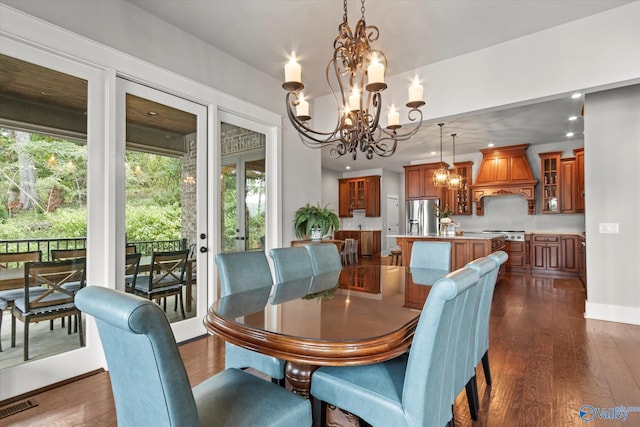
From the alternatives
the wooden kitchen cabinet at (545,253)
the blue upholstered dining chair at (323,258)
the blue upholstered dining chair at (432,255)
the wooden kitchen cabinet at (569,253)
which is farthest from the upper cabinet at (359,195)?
the blue upholstered dining chair at (323,258)

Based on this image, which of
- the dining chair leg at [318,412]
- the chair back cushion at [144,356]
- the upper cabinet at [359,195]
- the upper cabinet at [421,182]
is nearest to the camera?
the chair back cushion at [144,356]

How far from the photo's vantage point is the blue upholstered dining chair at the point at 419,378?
111 centimetres

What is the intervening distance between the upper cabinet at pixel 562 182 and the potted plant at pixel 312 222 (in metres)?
5.21

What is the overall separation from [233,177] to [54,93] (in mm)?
1662

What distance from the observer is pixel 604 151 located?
372 centimetres

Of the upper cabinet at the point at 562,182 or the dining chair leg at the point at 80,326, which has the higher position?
the upper cabinet at the point at 562,182

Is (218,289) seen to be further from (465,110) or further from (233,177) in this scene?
(465,110)

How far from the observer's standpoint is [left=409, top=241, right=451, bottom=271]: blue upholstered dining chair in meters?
2.90

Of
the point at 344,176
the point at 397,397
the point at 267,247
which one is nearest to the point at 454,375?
the point at 397,397

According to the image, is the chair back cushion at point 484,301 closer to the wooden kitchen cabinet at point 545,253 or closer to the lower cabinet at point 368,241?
the wooden kitchen cabinet at point 545,253

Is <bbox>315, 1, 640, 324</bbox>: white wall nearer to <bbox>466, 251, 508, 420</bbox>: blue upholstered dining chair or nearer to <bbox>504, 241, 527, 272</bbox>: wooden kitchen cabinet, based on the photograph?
<bbox>466, 251, 508, 420</bbox>: blue upholstered dining chair

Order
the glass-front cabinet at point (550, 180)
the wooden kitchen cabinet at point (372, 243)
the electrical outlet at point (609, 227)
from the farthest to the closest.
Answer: the wooden kitchen cabinet at point (372, 243) → the glass-front cabinet at point (550, 180) → the electrical outlet at point (609, 227)

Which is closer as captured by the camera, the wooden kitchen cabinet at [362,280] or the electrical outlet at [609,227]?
the wooden kitchen cabinet at [362,280]

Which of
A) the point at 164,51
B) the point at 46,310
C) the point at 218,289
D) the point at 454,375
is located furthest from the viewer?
the point at 218,289
